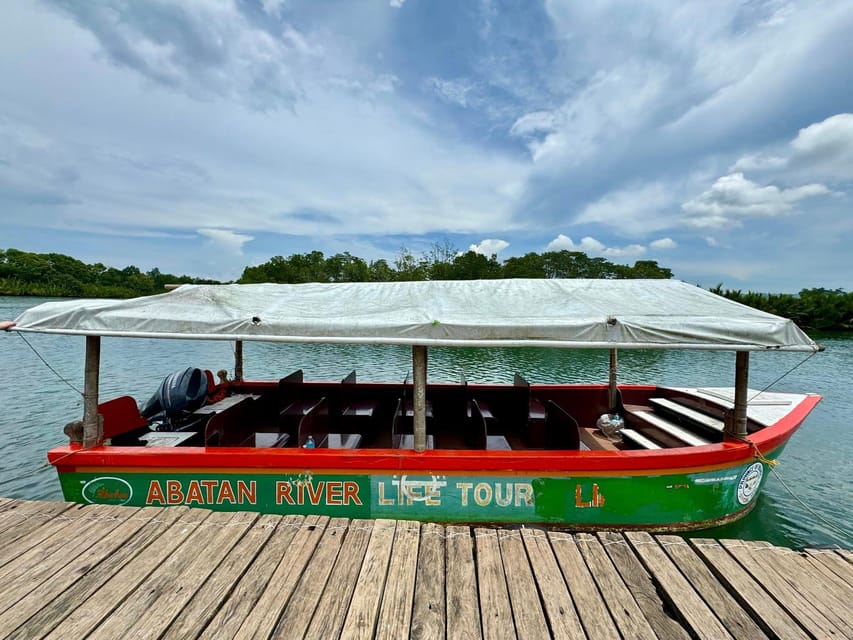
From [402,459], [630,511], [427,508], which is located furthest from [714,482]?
[402,459]

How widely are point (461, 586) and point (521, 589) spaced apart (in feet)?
0.99

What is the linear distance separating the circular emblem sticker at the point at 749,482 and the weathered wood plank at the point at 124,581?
4.51 metres

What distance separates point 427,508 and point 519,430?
6.26 feet

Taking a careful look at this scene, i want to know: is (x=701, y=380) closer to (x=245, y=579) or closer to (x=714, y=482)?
(x=714, y=482)

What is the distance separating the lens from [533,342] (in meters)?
2.98

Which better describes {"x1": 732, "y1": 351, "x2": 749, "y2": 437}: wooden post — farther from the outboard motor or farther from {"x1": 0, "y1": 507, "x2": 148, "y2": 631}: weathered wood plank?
the outboard motor

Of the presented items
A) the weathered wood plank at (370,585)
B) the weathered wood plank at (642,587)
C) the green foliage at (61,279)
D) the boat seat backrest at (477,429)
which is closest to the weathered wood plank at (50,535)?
the weathered wood plank at (370,585)

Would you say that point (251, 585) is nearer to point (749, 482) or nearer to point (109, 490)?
point (109, 490)

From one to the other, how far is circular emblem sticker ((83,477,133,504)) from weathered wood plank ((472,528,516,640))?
302 cm

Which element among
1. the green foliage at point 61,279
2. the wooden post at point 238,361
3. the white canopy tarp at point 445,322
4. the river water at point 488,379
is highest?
the green foliage at point 61,279

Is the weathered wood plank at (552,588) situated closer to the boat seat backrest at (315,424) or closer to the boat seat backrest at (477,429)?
the boat seat backrest at (477,429)

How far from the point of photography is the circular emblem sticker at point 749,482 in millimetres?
3696

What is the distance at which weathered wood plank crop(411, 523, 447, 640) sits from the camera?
1773 mm

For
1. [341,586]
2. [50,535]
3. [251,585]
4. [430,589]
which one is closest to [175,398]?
[50,535]
